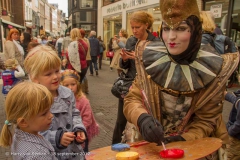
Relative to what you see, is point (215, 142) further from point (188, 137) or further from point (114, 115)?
point (114, 115)

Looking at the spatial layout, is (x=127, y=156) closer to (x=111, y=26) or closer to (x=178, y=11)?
(x=178, y=11)

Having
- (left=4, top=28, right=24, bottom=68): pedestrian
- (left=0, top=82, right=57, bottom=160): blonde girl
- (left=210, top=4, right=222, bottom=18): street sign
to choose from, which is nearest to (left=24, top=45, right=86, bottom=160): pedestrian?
(left=0, top=82, right=57, bottom=160): blonde girl

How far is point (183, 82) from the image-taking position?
1.65m

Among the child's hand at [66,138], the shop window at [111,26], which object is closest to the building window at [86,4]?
the shop window at [111,26]

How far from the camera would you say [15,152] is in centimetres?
154

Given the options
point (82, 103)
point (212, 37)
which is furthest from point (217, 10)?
point (82, 103)

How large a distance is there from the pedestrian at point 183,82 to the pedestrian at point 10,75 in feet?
11.9

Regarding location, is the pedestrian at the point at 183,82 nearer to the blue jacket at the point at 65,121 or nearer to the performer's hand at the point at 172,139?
the performer's hand at the point at 172,139

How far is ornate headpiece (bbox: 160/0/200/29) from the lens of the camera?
1.60 meters

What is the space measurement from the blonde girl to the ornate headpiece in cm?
92

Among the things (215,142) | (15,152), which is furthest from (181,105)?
(15,152)

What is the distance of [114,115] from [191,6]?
4.15m

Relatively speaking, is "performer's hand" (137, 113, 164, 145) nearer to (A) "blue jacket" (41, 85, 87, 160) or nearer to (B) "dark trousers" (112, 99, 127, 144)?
(A) "blue jacket" (41, 85, 87, 160)

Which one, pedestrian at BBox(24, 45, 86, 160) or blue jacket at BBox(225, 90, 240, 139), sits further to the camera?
blue jacket at BBox(225, 90, 240, 139)
